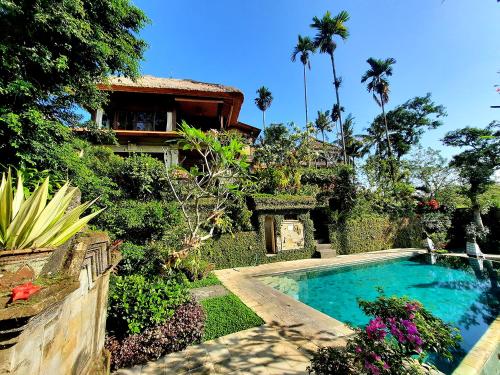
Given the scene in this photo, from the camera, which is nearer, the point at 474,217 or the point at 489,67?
the point at 489,67

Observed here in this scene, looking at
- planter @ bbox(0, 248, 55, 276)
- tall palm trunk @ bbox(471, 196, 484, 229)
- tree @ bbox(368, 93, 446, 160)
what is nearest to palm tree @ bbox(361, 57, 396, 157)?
tree @ bbox(368, 93, 446, 160)

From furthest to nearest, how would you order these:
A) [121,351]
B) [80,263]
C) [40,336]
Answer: [121,351]
[80,263]
[40,336]

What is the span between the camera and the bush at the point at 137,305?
14.1 ft

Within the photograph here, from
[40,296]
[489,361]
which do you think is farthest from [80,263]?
[489,361]

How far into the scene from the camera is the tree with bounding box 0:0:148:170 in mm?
4621

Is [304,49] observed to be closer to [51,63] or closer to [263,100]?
[263,100]

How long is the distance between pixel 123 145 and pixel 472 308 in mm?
18264

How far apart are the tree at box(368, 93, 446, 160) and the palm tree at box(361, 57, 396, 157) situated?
3.23 metres

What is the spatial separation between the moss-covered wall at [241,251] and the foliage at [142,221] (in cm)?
210

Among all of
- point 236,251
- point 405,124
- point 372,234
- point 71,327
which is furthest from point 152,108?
point 405,124

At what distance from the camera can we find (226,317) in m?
5.75

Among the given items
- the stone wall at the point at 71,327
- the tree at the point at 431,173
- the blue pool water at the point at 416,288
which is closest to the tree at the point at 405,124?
the tree at the point at 431,173

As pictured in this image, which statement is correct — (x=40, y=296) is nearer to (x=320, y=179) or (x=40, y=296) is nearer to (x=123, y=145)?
(x=123, y=145)

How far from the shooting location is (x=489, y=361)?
4.08 metres
